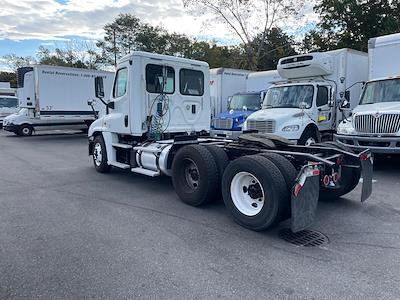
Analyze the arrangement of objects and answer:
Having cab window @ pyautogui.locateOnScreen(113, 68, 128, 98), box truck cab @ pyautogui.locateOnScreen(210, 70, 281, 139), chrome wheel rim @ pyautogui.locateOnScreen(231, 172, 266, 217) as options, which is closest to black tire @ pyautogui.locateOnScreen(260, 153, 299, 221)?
chrome wheel rim @ pyautogui.locateOnScreen(231, 172, 266, 217)

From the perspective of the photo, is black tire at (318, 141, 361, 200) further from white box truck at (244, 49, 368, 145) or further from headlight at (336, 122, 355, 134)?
white box truck at (244, 49, 368, 145)

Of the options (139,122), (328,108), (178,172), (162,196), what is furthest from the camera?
(328,108)

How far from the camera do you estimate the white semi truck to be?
4504 millimetres

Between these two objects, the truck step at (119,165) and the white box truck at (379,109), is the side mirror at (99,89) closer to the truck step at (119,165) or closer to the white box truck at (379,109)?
the truck step at (119,165)

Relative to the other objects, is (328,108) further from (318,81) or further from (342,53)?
(342,53)

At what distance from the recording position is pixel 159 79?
7.71 meters

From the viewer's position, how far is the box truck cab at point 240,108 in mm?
13086

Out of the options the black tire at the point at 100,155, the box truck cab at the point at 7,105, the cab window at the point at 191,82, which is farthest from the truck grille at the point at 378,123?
the box truck cab at the point at 7,105

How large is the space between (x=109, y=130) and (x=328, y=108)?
690 cm

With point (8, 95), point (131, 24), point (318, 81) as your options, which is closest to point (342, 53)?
point (318, 81)

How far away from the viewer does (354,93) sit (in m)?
11.6

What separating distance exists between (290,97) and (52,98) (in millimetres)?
13618

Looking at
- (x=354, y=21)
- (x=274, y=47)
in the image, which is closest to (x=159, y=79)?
(x=354, y=21)

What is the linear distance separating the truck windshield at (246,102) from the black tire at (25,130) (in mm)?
12409
